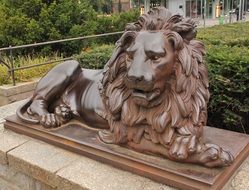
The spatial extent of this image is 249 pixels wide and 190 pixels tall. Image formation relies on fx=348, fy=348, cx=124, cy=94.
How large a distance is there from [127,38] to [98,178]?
1059 millimetres

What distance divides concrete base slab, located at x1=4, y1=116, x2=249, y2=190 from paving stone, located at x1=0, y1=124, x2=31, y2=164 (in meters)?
0.06

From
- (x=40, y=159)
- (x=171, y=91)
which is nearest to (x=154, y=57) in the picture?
(x=171, y=91)

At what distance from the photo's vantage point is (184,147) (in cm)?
238

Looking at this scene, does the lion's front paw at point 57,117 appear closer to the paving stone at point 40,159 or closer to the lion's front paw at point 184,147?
the paving stone at point 40,159

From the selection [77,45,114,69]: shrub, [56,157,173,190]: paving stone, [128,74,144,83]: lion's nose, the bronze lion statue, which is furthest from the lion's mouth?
[77,45,114,69]: shrub

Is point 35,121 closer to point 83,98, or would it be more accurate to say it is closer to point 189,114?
point 83,98

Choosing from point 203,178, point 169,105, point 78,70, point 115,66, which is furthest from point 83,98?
point 203,178

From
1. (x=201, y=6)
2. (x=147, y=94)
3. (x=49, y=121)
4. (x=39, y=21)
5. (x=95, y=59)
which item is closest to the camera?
(x=147, y=94)

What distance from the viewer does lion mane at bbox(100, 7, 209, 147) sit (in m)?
2.36

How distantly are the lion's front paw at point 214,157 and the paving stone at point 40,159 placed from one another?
3.57ft

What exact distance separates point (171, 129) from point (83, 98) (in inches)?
45.5

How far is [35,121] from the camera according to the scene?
336cm

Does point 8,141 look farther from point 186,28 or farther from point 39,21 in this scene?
point 39,21

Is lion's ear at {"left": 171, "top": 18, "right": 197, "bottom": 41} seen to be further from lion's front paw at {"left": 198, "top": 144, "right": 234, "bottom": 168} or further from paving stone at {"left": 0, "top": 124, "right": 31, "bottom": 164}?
paving stone at {"left": 0, "top": 124, "right": 31, "bottom": 164}
